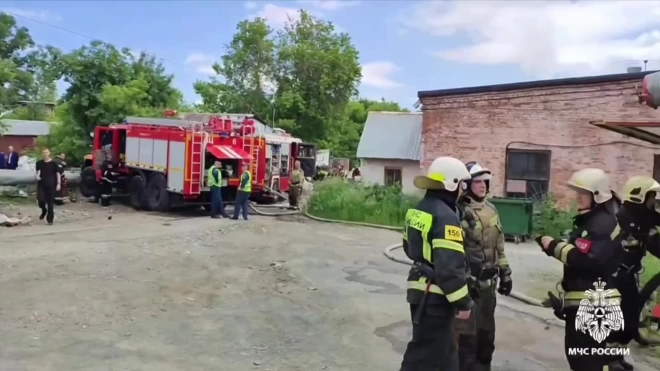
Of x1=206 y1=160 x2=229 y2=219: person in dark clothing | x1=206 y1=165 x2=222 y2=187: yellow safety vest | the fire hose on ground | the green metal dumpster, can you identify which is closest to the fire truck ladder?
x1=206 y1=160 x2=229 y2=219: person in dark clothing

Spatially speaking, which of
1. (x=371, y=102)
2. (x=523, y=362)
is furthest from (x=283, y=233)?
(x=371, y=102)

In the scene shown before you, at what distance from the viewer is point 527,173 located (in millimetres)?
19500

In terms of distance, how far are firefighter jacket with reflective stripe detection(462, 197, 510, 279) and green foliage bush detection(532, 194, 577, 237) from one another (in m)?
10.8

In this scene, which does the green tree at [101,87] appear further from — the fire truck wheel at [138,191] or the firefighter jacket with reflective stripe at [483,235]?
the firefighter jacket with reflective stripe at [483,235]

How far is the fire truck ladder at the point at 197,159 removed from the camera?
17.9 m

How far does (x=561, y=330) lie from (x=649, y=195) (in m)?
2.28

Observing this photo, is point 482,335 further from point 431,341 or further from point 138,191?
point 138,191

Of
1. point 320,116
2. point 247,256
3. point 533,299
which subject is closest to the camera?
point 533,299

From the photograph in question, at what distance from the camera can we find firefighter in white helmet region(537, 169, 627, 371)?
190 inches

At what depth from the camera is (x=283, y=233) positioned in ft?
A: 50.7

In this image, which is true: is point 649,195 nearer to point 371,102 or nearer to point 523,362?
point 523,362

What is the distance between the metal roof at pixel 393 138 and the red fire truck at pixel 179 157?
23.3ft

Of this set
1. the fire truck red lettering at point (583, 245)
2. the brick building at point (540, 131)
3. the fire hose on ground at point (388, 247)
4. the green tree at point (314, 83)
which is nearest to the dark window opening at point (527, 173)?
the brick building at point (540, 131)

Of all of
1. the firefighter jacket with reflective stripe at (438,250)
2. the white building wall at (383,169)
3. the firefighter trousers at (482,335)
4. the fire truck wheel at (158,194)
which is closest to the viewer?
the firefighter jacket with reflective stripe at (438,250)
